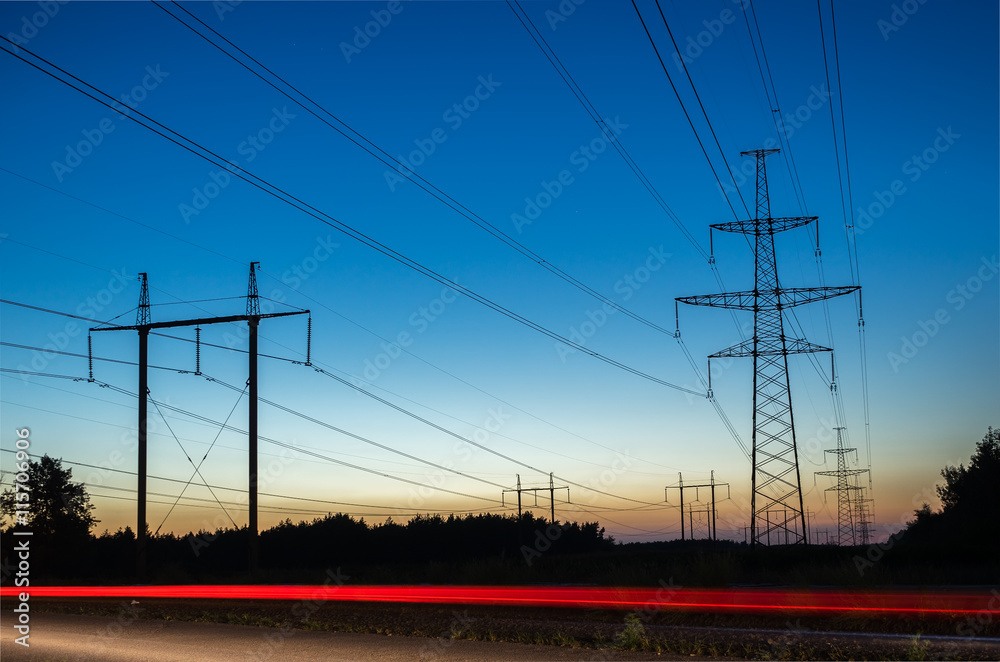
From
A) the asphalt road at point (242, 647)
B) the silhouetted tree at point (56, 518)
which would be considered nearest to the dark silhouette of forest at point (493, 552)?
the silhouetted tree at point (56, 518)

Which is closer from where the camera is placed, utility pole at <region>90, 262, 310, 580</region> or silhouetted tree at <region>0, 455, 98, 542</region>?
utility pole at <region>90, 262, 310, 580</region>

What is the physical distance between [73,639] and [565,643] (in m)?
9.49

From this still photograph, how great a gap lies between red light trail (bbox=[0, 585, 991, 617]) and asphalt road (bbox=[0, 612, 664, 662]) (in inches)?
166

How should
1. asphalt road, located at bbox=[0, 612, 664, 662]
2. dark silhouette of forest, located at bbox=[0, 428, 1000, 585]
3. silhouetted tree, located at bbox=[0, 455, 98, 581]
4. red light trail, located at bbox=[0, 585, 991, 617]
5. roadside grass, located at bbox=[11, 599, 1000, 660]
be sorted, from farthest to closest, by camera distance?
silhouetted tree, located at bbox=[0, 455, 98, 581] → dark silhouette of forest, located at bbox=[0, 428, 1000, 585] → red light trail, located at bbox=[0, 585, 991, 617] → asphalt road, located at bbox=[0, 612, 664, 662] → roadside grass, located at bbox=[11, 599, 1000, 660]

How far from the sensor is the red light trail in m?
14.6

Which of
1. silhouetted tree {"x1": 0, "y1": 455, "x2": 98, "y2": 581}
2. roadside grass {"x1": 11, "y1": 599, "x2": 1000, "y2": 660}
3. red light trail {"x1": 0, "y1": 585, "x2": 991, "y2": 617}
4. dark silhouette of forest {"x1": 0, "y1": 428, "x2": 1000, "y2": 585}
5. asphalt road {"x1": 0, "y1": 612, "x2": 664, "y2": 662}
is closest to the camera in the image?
roadside grass {"x1": 11, "y1": 599, "x2": 1000, "y2": 660}

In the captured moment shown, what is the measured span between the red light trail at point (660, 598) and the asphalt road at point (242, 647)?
421 cm

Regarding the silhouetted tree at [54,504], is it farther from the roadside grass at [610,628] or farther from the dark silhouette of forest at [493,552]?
the roadside grass at [610,628]

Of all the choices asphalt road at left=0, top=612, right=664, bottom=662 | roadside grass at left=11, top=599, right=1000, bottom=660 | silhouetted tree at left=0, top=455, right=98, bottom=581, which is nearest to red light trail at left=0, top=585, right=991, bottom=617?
roadside grass at left=11, top=599, right=1000, bottom=660

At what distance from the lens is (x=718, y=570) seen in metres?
21.4

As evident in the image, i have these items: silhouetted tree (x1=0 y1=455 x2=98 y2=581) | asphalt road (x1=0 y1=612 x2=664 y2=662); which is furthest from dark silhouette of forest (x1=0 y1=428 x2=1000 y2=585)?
asphalt road (x1=0 y1=612 x2=664 y2=662)

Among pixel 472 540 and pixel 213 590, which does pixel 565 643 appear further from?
pixel 472 540

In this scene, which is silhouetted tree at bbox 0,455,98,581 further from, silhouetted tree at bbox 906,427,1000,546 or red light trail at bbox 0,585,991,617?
silhouetted tree at bbox 906,427,1000,546

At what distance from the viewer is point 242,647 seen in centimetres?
1388
